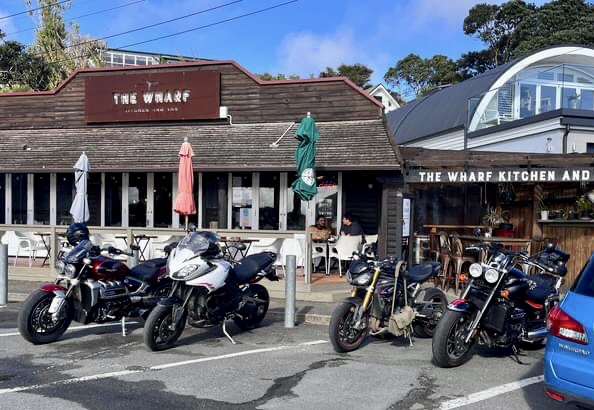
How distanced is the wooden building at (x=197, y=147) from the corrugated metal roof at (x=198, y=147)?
0.09ft

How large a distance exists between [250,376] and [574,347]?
10.3 ft

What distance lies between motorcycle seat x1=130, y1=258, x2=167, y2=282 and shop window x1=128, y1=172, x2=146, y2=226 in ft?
25.6

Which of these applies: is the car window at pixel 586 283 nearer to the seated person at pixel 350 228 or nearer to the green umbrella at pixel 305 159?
the green umbrella at pixel 305 159

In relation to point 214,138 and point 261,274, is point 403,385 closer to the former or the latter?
point 261,274

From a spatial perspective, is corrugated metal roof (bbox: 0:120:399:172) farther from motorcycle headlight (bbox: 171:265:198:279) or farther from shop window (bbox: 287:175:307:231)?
motorcycle headlight (bbox: 171:265:198:279)

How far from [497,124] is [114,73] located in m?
13.1

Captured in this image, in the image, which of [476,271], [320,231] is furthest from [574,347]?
[320,231]

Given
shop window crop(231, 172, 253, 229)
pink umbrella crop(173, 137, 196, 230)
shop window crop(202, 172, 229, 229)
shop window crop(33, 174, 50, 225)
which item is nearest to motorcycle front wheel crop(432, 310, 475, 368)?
pink umbrella crop(173, 137, 196, 230)

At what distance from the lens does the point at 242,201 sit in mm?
14992

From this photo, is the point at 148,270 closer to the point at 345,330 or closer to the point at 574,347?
the point at 345,330

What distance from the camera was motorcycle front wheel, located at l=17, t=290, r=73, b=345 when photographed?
23.6ft

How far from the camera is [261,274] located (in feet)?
27.3

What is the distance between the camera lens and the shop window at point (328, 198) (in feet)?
47.3

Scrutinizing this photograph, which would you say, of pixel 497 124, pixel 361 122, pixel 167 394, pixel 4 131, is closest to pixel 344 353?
pixel 167 394
